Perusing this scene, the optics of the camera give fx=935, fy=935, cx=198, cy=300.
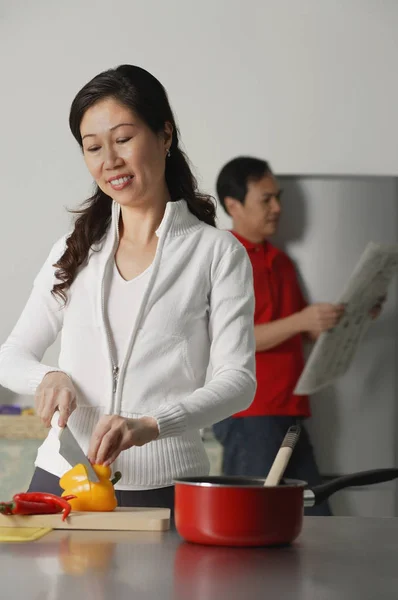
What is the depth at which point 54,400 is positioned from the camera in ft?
4.58

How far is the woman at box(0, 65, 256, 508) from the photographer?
1.46m

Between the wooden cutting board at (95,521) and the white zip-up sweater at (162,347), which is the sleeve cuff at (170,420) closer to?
the white zip-up sweater at (162,347)

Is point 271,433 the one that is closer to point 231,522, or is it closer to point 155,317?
point 155,317

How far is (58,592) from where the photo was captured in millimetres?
833

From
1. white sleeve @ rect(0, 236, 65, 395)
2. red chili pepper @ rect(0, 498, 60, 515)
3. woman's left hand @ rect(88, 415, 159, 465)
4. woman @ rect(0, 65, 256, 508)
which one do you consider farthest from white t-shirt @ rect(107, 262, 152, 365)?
red chili pepper @ rect(0, 498, 60, 515)

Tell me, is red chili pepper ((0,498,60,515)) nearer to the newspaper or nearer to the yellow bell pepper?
the yellow bell pepper

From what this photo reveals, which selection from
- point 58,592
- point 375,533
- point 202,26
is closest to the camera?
point 58,592

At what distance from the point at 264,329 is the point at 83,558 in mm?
2107

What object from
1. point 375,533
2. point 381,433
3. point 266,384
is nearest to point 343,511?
point 381,433

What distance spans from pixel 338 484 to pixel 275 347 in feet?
6.32

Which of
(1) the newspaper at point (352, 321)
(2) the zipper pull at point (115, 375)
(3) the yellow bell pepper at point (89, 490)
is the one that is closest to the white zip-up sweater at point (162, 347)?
(2) the zipper pull at point (115, 375)

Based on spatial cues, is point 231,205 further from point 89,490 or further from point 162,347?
point 89,490

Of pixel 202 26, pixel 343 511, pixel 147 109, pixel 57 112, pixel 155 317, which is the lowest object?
pixel 343 511

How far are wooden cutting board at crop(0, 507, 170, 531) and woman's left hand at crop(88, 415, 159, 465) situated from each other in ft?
0.32
